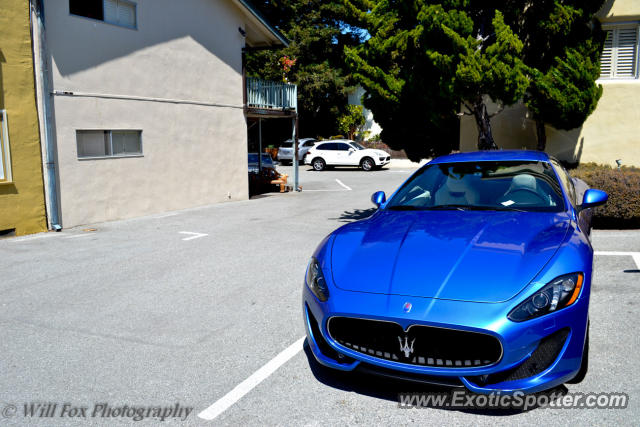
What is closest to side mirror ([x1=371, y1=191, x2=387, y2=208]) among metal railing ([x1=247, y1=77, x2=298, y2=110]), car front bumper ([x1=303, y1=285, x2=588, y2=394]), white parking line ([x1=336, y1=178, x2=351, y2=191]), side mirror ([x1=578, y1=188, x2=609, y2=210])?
side mirror ([x1=578, y1=188, x2=609, y2=210])

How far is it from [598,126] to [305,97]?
28.0 meters

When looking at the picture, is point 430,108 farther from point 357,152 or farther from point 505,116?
point 357,152

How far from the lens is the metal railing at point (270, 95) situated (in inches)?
706

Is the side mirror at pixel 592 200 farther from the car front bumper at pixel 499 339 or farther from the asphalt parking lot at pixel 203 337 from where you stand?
the car front bumper at pixel 499 339

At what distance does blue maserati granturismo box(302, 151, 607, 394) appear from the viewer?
10.1 ft

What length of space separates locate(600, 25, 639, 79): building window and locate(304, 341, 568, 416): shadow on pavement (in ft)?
32.8

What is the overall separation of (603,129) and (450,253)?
32.4 feet

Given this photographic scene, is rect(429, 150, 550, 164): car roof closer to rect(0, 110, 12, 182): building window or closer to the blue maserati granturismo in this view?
the blue maserati granturismo

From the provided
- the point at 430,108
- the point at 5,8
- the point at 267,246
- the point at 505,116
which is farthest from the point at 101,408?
the point at 505,116

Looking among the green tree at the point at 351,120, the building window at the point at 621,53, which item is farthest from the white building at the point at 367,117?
the building window at the point at 621,53

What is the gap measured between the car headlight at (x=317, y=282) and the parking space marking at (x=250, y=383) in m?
0.74

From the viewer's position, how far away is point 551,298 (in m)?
3.18

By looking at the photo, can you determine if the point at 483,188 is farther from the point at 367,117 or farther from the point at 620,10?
the point at 367,117

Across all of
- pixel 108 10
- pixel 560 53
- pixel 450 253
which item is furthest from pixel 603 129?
pixel 108 10
